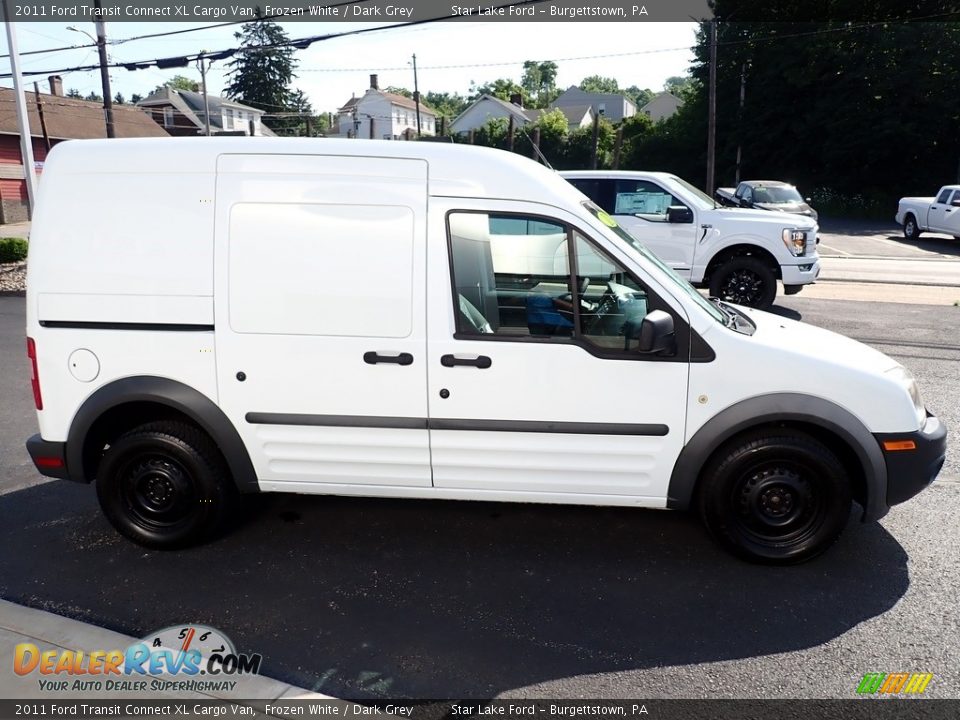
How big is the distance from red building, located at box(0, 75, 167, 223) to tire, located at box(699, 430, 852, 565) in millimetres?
35813

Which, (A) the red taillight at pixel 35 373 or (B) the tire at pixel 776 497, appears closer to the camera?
(B) the tire at pixel 776 497

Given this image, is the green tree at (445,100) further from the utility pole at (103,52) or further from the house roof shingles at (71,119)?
the utility pole at (103,52)

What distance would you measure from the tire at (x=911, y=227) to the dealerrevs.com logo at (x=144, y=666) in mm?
26966

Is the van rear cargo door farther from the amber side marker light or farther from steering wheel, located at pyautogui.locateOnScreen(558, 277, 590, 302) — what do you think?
the amber side marker light

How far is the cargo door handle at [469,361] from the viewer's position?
381 cm

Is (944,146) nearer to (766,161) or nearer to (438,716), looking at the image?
(766,161)

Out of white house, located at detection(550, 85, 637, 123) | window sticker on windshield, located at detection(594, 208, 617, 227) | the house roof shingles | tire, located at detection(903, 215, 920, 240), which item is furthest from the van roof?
white house, located at detection(550, 85, 637, 123)

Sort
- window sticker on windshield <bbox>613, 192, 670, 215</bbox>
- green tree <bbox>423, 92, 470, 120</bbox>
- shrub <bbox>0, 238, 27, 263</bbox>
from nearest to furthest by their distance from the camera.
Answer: window sticker on windshield <bbox>613, 192, 670, 215</bbox>, shrub <bbox>0, 238, 27, 263</bbox>, green tree <bbox>423, 92, 470, 120</bbox>

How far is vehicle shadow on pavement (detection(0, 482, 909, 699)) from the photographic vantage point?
328cm

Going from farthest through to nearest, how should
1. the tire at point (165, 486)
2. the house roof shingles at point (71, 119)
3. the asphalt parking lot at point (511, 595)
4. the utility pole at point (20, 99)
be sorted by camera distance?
1. the house roof shingles at point (71, 119)
2. the utility pole at point (20, 99)
3. the tire at point (165, 486)
4. the asphalt parking lot at point (511, 595)

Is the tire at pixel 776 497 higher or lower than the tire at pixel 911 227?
lower

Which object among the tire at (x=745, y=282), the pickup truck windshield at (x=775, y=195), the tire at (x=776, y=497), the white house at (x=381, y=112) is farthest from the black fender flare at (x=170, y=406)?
the white house at (x=381, y=112)

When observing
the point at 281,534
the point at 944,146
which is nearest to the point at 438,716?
the point at 281,534

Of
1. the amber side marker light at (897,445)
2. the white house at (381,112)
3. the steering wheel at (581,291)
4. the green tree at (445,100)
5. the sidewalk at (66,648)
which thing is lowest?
the sidewalk at (66,648)
